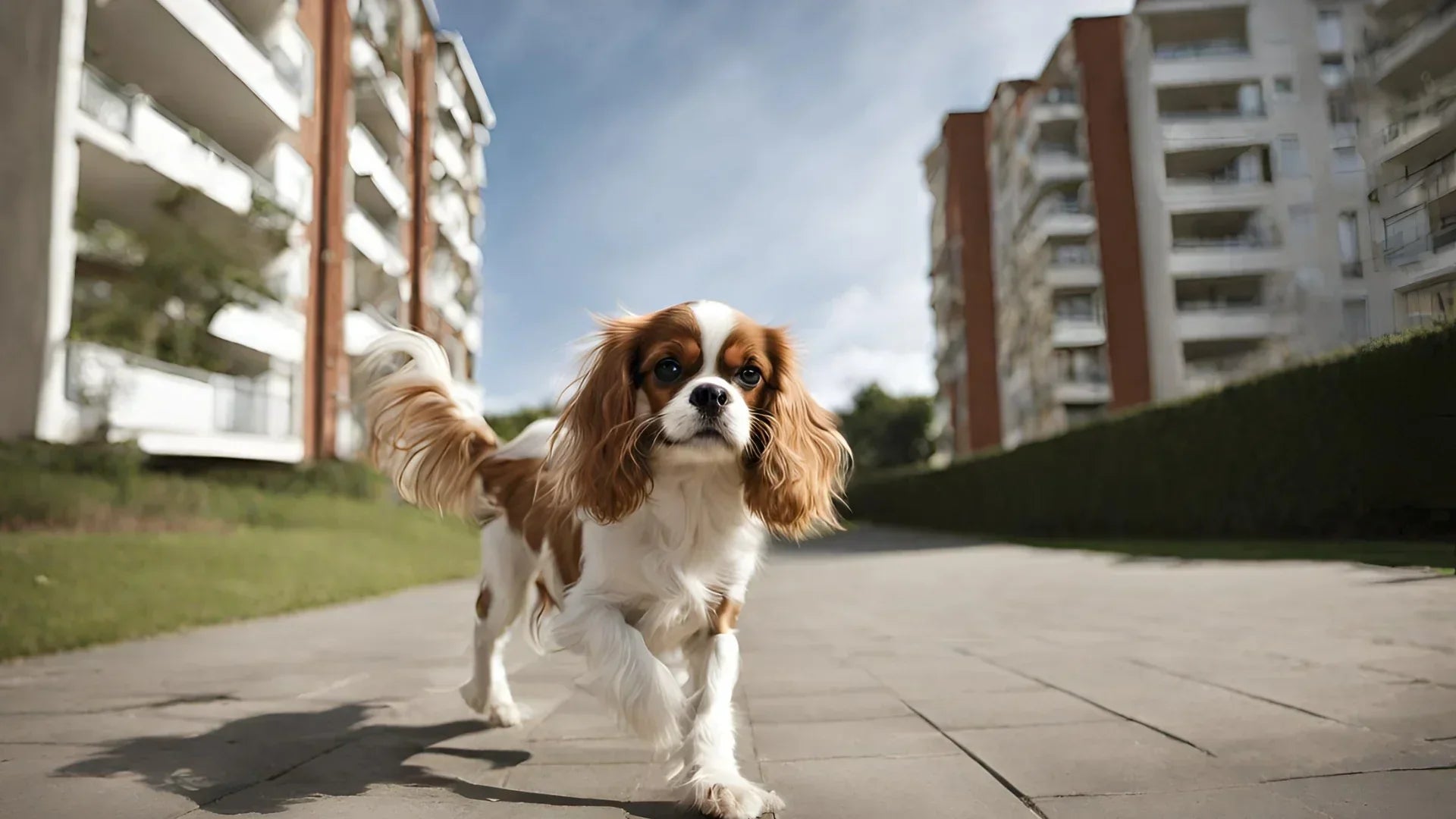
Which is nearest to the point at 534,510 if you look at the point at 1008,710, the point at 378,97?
the point at 1008,710

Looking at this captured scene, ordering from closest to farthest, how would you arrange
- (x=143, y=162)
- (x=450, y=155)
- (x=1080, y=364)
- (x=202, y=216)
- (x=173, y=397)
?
(x=143, y=162) → (x=173, y=397) → (x=202, y=216) → (x=1080, y=364) → (x=450, y=155)

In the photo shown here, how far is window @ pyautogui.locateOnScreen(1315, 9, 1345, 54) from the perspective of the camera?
313 centimetres

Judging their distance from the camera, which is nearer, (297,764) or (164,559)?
(297,764)

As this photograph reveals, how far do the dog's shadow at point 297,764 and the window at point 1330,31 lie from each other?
3.15 metres

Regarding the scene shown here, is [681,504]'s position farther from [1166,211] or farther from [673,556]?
[1166,211]

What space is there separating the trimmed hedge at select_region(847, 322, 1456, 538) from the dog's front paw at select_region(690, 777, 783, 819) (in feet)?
6.41

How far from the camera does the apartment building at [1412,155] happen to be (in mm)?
2607

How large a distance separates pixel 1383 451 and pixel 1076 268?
3172cm

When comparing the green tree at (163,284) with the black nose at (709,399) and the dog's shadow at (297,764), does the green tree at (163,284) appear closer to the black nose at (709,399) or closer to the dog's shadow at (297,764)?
the dog's shadow at (297,764)

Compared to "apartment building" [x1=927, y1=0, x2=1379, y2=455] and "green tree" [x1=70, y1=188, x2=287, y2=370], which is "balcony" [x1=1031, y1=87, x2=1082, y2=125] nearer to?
"apartment building" [x1=927, y1=0, x2=1379, y2=455]

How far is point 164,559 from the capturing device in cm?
899

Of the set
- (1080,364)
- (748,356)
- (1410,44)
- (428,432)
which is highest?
(1080,364)

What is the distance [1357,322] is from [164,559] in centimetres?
959

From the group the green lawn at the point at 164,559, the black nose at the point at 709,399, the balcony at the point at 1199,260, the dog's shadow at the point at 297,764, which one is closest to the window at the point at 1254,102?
the black nose at the point at 709,399
